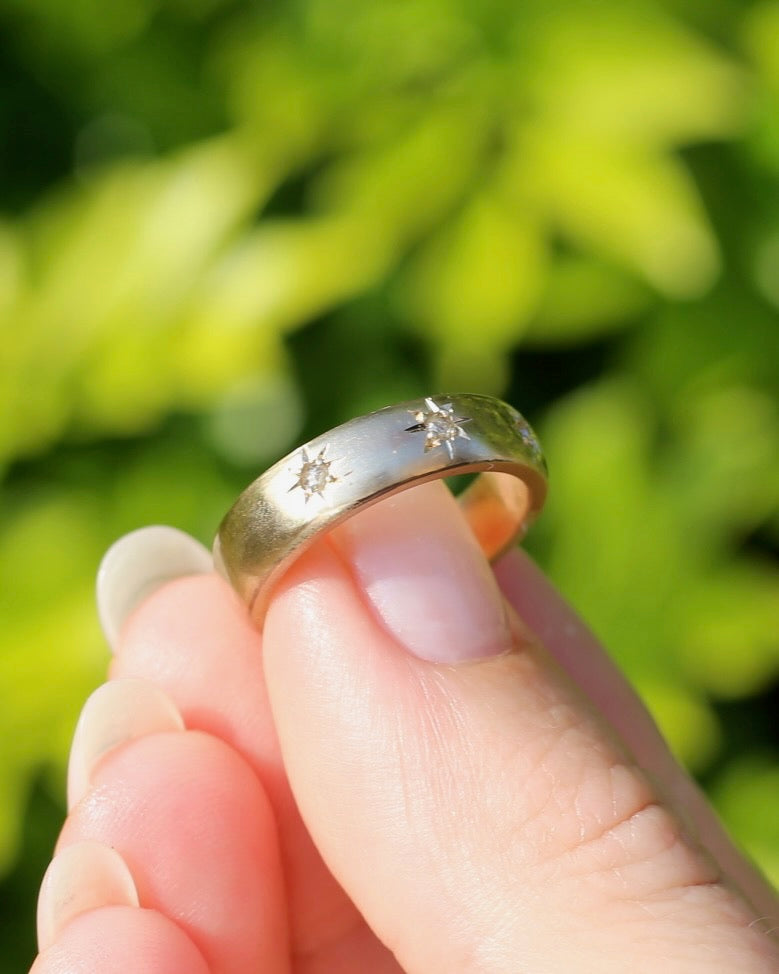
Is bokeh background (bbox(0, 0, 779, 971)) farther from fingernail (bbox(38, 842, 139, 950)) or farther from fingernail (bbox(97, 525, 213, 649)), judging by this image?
fingernail (bbox(38, 842, 139, 950))

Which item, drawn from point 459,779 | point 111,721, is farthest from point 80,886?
point 459,779

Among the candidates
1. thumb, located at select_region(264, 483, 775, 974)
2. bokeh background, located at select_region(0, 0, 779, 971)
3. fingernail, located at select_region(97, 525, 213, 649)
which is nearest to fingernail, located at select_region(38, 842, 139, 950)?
thumb, located at select_region(264, 483, 775, 974)

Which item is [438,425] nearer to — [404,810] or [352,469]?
[352,469]

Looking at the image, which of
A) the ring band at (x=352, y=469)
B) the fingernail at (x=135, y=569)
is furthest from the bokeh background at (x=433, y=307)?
the ring band at (x=352, y=469)

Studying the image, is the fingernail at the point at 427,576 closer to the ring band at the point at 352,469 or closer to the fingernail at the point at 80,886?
the ring band at the point at 352,469

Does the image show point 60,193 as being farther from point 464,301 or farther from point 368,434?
point 368,434

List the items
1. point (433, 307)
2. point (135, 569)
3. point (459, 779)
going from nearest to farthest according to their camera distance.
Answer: point (459, 779) → point (135, 569) → point (433, 307)

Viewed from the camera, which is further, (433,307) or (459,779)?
(433,307)
